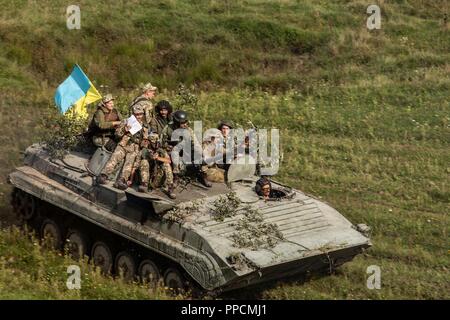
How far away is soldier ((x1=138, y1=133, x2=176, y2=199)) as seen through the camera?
14906 mm

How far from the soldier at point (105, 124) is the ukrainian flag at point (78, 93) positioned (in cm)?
173

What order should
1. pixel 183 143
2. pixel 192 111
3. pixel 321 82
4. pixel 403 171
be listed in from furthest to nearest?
pixel 321 82 → pixel 192 111 → pixel 403 171 → pixel 183 143

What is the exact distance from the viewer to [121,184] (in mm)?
15148

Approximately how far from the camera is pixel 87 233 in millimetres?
16047

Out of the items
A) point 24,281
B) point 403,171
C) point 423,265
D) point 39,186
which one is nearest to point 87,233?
point 39,186

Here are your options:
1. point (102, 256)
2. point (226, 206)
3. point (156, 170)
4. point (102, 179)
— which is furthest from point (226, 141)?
point (102, 256)

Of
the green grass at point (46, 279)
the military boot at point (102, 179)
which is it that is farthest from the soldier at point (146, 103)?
the green grass at point (46, 279)

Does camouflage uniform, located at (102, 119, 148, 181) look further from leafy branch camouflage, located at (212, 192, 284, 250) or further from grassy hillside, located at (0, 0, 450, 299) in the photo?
grassy hillside, located at (0, 0, 450, 299)

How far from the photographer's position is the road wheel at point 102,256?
15.6 meters

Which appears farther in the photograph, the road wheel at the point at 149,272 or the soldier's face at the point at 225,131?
the soldier's face at the point at 225,131

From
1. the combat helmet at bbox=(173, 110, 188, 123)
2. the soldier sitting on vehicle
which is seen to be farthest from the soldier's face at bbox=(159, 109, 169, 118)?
the soldier sitting on vehicle

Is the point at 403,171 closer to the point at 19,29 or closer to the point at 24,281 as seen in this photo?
the point at 24,281

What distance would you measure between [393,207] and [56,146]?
6561mm

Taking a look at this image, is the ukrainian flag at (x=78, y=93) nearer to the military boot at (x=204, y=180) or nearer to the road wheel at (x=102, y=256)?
the road wheel at (x=102, y=256)
